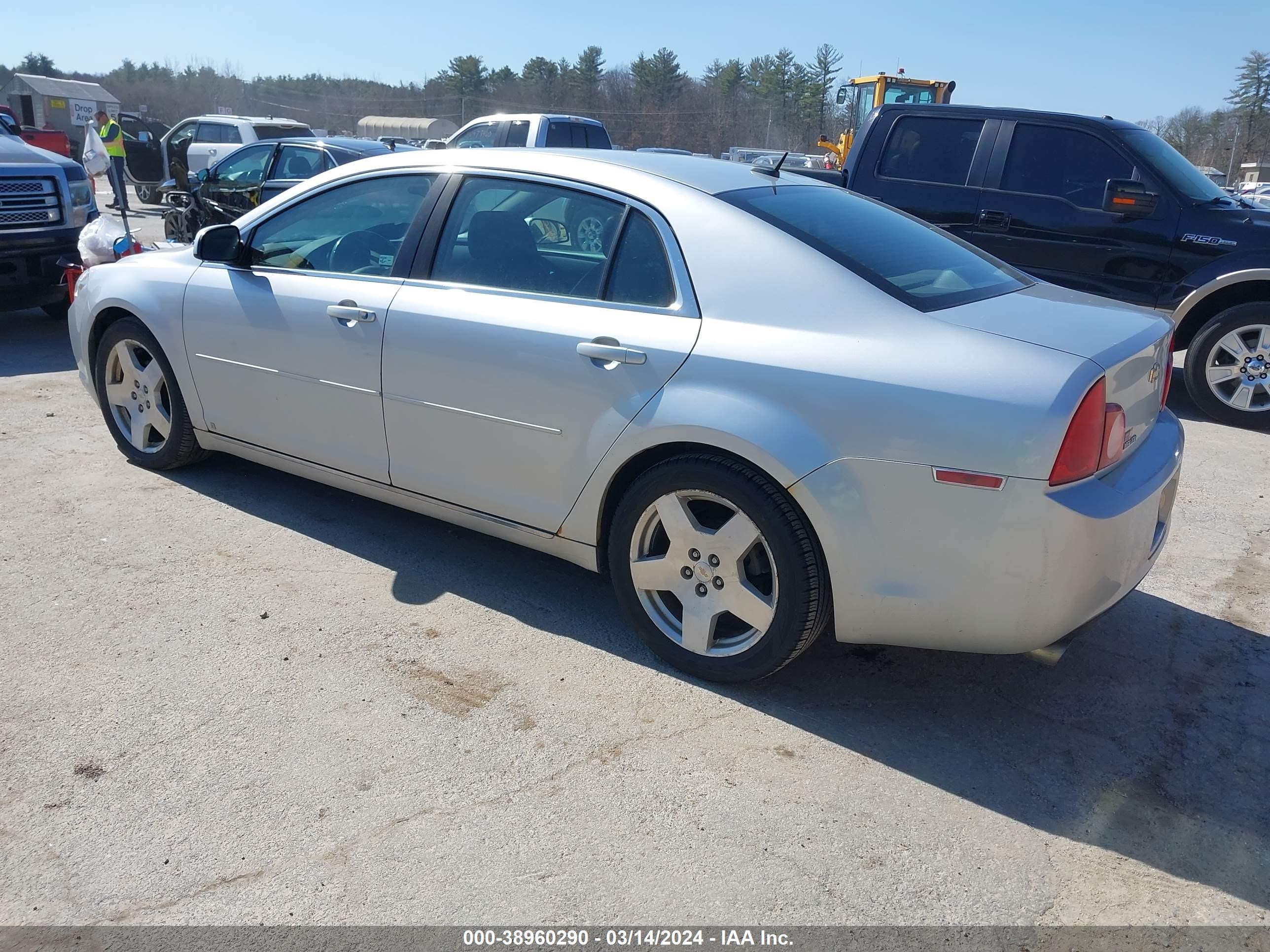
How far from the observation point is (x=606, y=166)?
11.6 feet

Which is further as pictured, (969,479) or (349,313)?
(349,313)

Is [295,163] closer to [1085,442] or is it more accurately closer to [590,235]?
[590,235]

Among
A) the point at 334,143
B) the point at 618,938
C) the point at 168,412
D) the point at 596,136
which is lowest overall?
the point at 618,938

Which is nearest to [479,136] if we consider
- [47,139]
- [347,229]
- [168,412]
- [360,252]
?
[47,139]

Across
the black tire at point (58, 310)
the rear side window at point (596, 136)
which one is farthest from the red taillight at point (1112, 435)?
the rear side window at point (596, 136)

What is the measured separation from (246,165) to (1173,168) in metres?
11.1

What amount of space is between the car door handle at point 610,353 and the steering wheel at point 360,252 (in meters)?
1.12

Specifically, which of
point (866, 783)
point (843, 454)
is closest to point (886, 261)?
point (843, 454)

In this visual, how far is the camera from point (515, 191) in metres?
3.67

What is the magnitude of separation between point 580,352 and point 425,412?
75 centimetres

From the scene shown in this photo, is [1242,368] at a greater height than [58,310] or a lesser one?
greater

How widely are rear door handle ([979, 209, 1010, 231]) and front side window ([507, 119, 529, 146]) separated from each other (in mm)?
9106

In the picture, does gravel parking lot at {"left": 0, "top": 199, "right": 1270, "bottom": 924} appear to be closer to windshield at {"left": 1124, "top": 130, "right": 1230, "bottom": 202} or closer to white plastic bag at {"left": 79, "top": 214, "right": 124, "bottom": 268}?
windshield at {"left": 1124, "top": 130, "right": 1230, "bottom": 202}

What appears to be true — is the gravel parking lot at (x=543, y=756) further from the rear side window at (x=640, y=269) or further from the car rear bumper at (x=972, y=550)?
the rear side window at (x=640, y=269)
